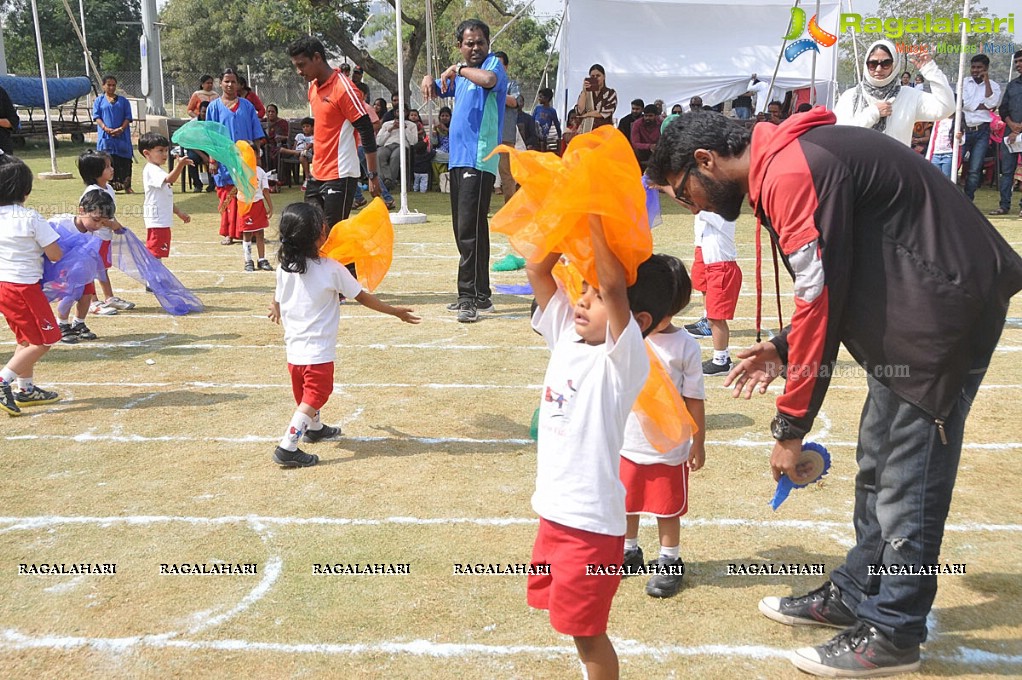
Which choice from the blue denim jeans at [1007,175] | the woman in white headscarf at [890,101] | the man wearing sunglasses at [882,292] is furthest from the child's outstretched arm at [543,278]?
the blue denim jeans at [1007,175]

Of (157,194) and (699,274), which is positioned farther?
(157,194)

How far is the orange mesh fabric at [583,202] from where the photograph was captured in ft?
8.21

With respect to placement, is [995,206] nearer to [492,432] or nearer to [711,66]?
[711,66]

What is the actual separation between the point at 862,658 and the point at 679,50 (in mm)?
19886

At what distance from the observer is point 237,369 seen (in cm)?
681

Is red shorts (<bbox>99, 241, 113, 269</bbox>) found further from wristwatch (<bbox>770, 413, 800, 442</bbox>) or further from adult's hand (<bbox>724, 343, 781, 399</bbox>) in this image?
wristwatch (<bbox>770, 413, 800, 442</bbox>)

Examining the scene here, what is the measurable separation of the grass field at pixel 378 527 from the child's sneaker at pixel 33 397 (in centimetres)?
16

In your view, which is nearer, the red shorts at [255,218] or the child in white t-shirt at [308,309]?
the child in white t-shirt at [308,309]

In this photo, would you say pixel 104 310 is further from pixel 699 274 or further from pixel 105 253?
pixel 699 274

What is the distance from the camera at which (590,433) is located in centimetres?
268

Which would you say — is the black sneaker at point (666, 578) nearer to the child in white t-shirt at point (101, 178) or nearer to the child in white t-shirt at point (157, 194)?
the child in white t-shirt at point (101, 178)

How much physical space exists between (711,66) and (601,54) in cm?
275

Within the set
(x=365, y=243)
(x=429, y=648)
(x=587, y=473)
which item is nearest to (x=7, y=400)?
(x=365, y=243)

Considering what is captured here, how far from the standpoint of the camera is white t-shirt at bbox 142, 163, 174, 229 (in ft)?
29.9
